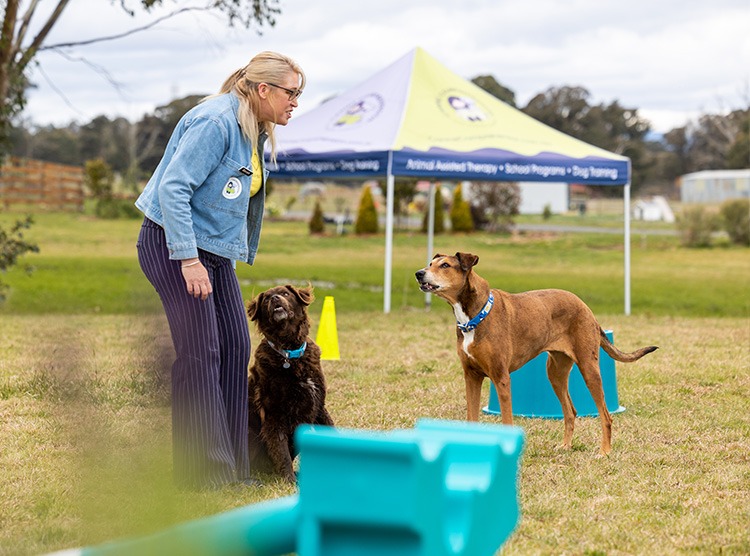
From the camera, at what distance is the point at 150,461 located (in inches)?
46.5

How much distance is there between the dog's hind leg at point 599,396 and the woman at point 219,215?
87.9 inches

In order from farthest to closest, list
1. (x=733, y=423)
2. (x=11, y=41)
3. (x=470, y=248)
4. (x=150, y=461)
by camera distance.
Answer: (x=470, y=248), (x=11, y=41), (x=733, y=423), (x=150, y=461)

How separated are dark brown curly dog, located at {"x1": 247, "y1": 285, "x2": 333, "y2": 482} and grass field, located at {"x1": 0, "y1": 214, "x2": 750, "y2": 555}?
30 centimetres

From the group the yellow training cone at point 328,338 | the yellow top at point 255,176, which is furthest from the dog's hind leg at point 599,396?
the yellow training cone at point 328,338

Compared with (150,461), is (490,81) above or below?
above

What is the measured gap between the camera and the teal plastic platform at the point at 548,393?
7.04 metres

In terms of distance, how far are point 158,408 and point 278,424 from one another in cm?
383

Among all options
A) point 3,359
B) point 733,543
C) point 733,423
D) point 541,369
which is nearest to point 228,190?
point 733,543

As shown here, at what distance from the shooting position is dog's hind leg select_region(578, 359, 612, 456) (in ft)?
19.2

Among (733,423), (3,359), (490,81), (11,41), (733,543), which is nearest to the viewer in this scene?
(733,543)

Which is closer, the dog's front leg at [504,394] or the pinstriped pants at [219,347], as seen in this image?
the pinstriped pants at [219,347]

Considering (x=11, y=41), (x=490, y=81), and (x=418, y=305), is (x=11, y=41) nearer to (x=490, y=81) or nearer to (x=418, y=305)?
(x=418, y=305)

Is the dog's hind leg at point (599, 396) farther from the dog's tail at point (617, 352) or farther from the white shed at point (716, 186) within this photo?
the white shed at point (716, 186)

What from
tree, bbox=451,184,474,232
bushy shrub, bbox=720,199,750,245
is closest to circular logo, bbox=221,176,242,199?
bushy shrub, bbox=720,199,750,245
